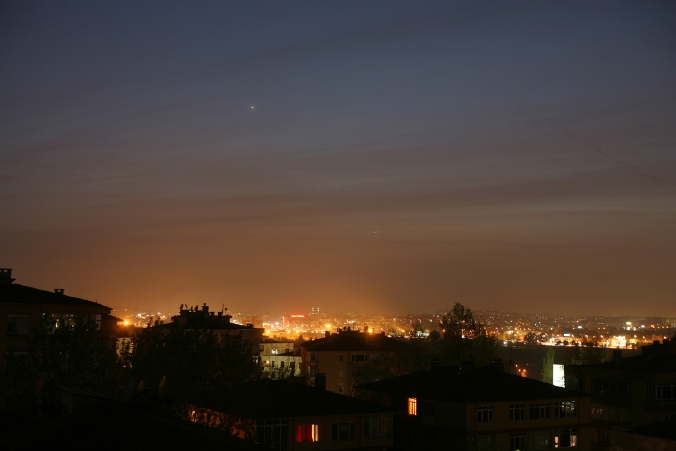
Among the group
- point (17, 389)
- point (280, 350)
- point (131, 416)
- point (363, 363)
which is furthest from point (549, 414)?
point (280, 350)

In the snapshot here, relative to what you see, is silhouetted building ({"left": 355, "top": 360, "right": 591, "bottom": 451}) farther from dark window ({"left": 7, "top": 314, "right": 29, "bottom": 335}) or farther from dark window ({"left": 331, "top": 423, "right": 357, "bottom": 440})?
dark window ({"left": 7, "top": 314, "right": 29, "bottom": 335})

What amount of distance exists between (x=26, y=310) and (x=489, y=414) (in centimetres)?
2862

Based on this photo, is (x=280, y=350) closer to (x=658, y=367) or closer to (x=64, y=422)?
(x=658, y=367)

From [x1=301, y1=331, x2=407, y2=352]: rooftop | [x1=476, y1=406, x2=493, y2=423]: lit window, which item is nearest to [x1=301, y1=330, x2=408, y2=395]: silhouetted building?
[x1=301, y1=331, x2=407, y2=352]: rooftop

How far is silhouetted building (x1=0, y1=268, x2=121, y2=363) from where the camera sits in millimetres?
48531

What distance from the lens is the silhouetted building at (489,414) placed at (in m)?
46.7

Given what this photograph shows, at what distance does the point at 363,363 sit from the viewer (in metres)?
93.4

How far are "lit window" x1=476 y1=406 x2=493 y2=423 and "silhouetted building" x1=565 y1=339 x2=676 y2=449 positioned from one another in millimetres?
12036

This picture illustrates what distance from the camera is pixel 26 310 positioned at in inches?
1972

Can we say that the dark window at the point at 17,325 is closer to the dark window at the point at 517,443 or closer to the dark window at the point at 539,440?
the dark window at the point at 517,443

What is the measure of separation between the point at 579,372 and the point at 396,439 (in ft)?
68.7

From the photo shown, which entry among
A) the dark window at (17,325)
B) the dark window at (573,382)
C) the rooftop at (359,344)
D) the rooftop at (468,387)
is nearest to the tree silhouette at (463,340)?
the rooftop at (359,344)

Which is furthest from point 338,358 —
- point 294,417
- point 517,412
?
point 294,417

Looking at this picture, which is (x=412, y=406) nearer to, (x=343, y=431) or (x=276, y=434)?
(x=343, y=431)
